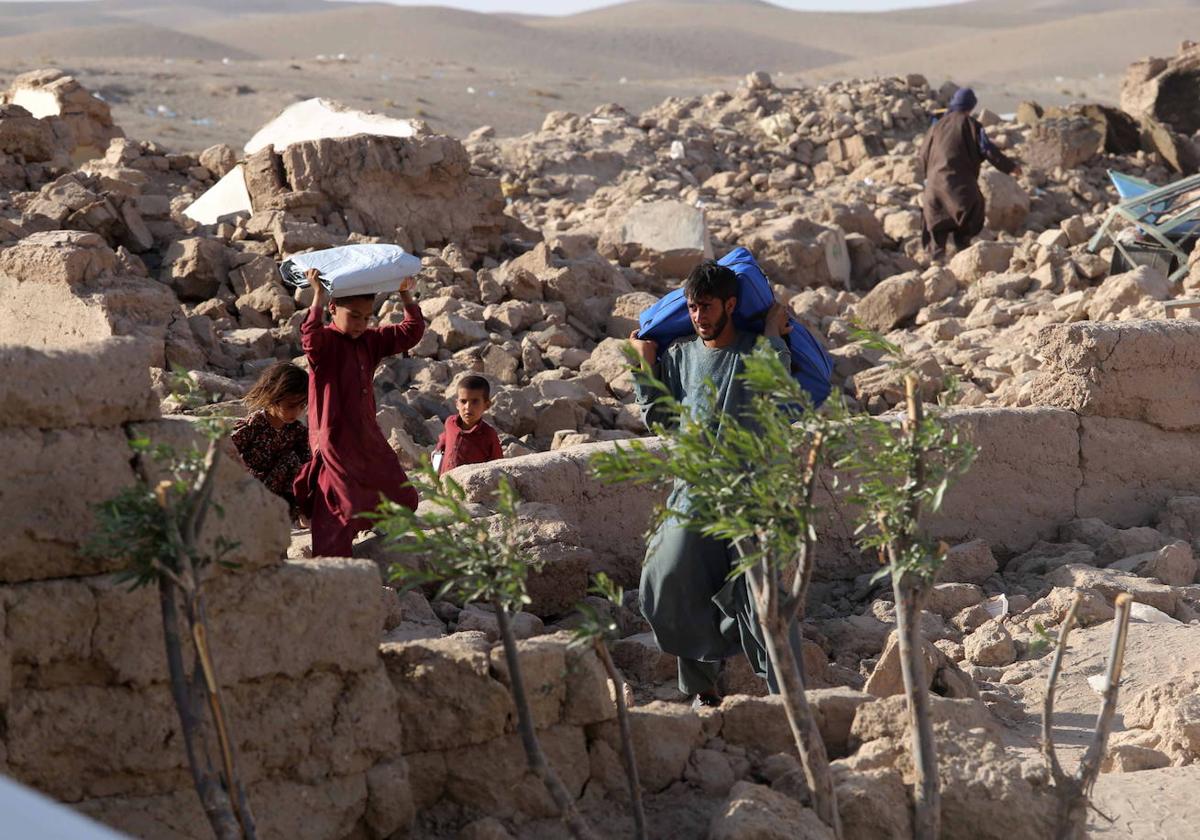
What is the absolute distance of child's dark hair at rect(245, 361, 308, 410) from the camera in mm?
5527

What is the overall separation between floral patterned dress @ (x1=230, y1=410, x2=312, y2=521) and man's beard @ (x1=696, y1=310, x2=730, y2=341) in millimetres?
1856

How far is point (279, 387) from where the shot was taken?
18.1 ft

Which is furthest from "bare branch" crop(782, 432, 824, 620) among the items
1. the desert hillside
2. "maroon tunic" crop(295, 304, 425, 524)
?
the desert hillside

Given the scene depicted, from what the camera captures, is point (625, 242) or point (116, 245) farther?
point (625, 242)

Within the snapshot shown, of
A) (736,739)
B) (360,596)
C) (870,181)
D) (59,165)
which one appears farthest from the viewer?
(870,181)

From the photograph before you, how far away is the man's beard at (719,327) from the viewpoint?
430cm

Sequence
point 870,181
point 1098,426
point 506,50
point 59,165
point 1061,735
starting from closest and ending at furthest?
1. point 1061,735
2. point 1098,426
3. point 59,165
4. point 870,181
5. point 506,50

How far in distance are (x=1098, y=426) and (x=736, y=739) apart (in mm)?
3223

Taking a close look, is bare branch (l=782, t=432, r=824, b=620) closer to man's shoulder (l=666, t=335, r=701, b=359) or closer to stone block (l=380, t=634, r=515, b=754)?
stone block (l=380, t=634, r=515, b=754)

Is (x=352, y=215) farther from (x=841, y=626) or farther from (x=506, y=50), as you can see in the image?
(x=506, y=50)

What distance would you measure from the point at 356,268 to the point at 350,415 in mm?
520

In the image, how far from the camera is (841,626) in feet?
18.0

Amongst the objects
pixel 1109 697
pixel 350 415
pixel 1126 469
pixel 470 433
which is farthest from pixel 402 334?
pixel 1126 469

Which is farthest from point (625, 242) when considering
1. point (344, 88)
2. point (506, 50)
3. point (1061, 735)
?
point (506, 50)
